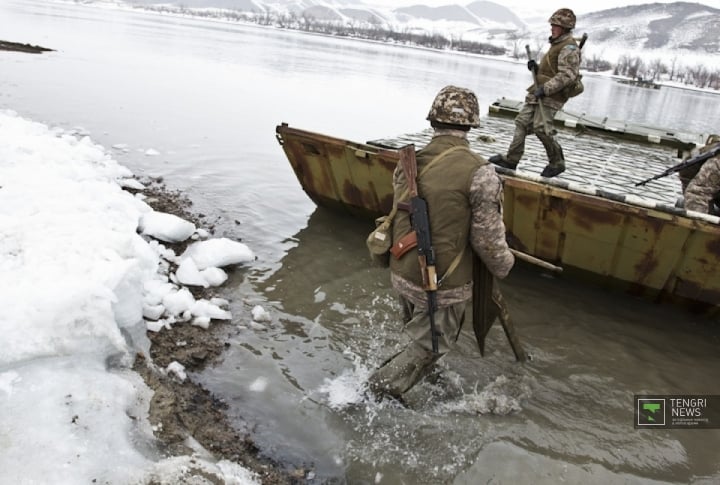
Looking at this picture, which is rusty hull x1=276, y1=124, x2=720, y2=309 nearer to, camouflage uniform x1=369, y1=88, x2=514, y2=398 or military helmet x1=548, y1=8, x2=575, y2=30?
military helmet x1=548, y1=8, x2=575, y2=30

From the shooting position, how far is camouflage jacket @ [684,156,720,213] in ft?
16.0

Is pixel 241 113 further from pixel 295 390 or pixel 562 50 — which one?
pixel 295 390

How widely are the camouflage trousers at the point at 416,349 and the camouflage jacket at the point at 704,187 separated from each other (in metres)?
2.88

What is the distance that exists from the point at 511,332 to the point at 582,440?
900 millimetres

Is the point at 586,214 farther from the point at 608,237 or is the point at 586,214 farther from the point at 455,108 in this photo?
the point at 455,108

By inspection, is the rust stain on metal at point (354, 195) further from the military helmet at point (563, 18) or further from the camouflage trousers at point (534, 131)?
the military helmet at point (563, 18)

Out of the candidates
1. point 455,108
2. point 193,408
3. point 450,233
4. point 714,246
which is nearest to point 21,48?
point 193,408

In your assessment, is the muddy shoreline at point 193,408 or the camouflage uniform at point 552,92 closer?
the muddy shoreline at point 193,408

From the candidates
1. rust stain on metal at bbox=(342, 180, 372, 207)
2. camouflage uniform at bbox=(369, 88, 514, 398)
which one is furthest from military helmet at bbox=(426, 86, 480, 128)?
rust stain on metal at bbox=(342, 180, 372, 207)

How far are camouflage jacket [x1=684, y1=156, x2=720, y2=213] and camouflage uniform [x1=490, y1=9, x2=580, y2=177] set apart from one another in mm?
1685

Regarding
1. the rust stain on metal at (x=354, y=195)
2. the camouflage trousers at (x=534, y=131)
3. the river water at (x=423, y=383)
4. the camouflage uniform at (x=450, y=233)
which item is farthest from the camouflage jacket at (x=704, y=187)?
the rust stain on metal at (x=354, y=195)

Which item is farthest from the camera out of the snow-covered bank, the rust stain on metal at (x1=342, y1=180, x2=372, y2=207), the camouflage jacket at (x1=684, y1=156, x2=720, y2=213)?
the rust stain on metal at (x1=342, y1=180, x2=372, y2=207)

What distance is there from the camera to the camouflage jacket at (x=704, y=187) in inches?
192

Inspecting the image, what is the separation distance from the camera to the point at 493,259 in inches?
130
